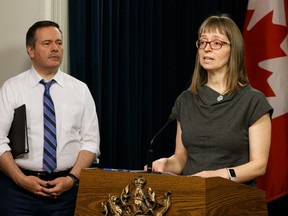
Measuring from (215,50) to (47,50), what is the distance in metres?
1.36

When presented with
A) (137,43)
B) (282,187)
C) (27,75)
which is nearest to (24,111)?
(27,75)

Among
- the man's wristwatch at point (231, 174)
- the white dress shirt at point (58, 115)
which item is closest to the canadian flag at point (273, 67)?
the white dress shirt at point (58, 115)

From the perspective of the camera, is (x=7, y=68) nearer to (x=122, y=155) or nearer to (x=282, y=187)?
(x=122, y=155)

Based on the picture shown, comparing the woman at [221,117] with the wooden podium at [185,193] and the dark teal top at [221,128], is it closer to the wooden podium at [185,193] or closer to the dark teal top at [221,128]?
the dark teal top at [221,128]

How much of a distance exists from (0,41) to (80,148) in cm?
98

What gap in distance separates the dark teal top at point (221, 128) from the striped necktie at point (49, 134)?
106cm

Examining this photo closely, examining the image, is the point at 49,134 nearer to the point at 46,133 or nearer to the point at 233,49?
the point at 46,133

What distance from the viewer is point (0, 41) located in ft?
13.4

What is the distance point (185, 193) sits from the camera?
2.06 meters

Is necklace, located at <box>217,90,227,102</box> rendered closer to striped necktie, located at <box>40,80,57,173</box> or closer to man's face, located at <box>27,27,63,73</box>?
striped necktie, located at <box>40,80,57,173</box>

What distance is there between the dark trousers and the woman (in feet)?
3.28

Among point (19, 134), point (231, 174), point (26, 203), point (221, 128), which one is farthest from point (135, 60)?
point (231, 174)

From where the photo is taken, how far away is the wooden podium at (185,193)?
2031 mm

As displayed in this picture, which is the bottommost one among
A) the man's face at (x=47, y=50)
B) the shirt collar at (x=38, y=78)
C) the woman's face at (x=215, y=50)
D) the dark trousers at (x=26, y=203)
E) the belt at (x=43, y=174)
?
the dark trousers at (x=26, y=203)
